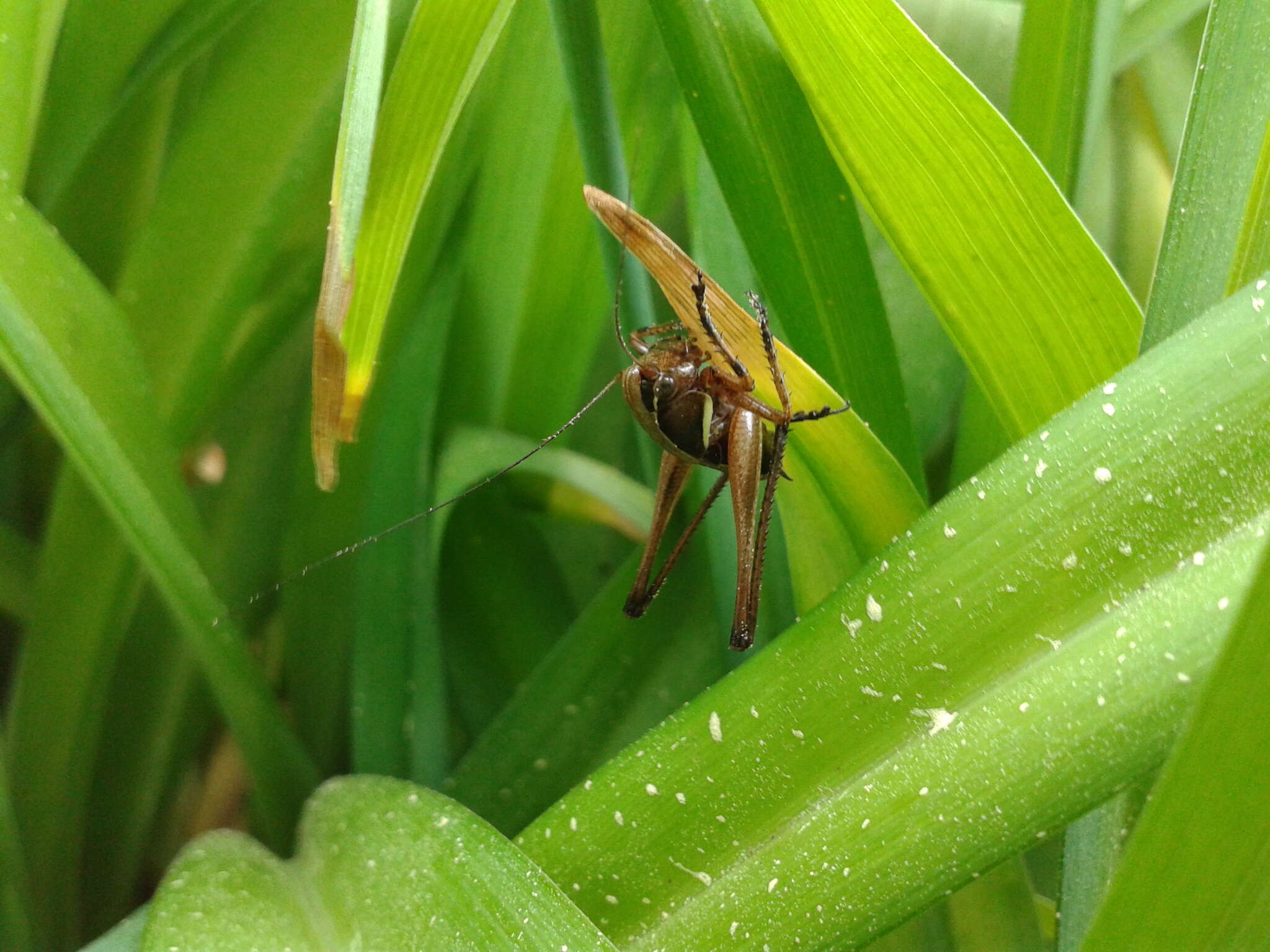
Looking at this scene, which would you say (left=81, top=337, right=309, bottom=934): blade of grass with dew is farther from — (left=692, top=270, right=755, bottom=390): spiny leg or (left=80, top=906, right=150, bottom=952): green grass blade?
(left=692, top=270, right=755, bottom=390): spiny leg

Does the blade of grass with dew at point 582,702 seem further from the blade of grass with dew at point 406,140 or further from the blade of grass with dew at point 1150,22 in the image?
the blade of grass with dew at point 1150,22

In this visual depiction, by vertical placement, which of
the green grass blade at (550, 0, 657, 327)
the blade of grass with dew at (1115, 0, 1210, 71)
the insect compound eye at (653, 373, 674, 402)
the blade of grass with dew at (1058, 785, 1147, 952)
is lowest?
the blade of grass with dew at (1058, 785, 1147, 952)

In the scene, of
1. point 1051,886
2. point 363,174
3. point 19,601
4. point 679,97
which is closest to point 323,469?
point 363,174

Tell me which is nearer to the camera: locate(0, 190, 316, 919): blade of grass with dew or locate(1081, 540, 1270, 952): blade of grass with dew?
locate(1081, 540, 1270, 952): blade of grass with dew

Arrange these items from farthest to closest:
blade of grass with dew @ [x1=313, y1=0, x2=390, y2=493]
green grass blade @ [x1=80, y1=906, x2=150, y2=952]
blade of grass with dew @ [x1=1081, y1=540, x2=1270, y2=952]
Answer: green grass blade @ [x1=80, y1=906, x2=150, y2=952]
blade of grass with dew @ [x1=313, y1=0, x2=390, y2=493]
blade of grass with dew @ [x1=1081, y1=540, x2=1270, y2=952]

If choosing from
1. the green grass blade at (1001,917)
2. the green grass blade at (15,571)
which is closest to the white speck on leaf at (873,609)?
the green grass blade at (1001,917)

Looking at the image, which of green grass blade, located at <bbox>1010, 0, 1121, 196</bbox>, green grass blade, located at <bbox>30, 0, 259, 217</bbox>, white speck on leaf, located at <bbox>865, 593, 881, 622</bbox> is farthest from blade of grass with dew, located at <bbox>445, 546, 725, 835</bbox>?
green grass blade, located at <bbox>30, 0, 259, 217</bbox>

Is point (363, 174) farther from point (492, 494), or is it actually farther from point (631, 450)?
point (631, 450)
